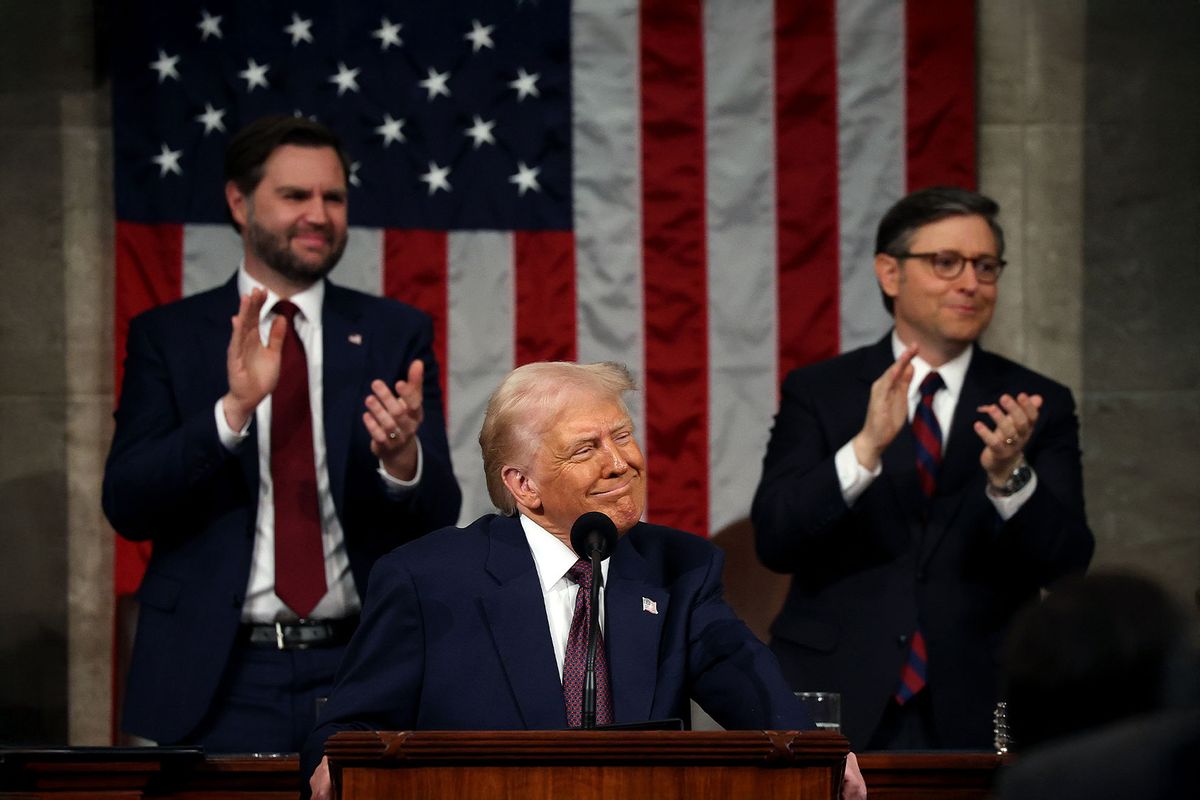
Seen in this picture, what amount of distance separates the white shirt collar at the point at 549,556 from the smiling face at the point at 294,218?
155 centimetres

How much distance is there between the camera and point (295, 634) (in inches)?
169

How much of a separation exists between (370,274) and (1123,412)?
2.59 m

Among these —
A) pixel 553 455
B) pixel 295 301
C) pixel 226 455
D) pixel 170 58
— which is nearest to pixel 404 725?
pixel 553 455

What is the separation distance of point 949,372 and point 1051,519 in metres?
0.51

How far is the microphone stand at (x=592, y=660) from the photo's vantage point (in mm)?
2848

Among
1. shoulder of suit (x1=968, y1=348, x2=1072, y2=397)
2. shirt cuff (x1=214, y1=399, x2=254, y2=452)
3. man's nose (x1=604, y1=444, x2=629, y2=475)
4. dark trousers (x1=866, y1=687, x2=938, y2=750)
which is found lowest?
dark trousers (x1=866, y1=687, x2=938, y2=750)

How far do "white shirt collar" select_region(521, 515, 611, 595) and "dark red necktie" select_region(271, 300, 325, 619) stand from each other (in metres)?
1.11

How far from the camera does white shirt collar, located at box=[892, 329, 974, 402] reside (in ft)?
14.9

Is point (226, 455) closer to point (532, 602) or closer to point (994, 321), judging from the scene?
point (532, 602)

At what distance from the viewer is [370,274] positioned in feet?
19.3

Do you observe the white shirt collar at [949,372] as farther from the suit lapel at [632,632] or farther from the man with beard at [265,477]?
the suit lapel at [632,632]

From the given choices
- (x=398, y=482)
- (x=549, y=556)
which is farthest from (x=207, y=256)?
(x=549, y=556)

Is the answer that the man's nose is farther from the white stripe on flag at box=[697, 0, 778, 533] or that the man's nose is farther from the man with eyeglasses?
the white stripe on flag at box=[697, 0, 778, 533]

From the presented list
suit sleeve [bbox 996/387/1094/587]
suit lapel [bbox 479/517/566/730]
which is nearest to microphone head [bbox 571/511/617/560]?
suit lapel [bbox 479/517/566/730]
